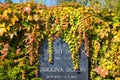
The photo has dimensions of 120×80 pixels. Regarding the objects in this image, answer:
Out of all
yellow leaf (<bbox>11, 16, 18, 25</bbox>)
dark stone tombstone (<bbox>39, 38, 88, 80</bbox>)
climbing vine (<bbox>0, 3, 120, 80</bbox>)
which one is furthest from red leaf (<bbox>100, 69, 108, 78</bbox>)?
yellow leaf (<bbox>11, 16, 18, 25</bbox>)

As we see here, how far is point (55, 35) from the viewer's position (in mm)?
7301

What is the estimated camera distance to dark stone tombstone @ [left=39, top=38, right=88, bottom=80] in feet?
23.9

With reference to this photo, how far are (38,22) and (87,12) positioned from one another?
0.79 meters

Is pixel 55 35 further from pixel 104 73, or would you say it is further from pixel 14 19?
pixel 104 73

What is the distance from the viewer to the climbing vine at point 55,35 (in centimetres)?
711

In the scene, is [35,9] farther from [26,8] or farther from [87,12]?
[87,12]

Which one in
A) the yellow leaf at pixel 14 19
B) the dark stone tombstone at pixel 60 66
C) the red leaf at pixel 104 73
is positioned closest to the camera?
the yellow leaf at pixel 14 19

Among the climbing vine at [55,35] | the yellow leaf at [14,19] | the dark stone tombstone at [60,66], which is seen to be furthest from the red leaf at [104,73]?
the yellow leaf at [14,19]

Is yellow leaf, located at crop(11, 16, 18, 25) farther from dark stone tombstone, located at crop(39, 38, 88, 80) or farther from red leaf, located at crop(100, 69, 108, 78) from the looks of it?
red leaf, located at crop(100, 69, 108, 78)

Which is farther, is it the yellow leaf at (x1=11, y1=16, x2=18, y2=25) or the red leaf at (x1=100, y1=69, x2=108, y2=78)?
the red leaf at (x1=100, y1=69, x2=108, y2=78)

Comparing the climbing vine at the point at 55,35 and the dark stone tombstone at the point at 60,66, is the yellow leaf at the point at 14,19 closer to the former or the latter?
the climbing vine at the point at 55,35

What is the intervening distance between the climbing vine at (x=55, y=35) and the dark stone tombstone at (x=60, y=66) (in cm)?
7

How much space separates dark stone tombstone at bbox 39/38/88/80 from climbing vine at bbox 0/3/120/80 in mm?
70

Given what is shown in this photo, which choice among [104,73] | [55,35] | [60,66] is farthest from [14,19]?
[104,73]
